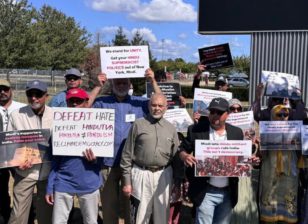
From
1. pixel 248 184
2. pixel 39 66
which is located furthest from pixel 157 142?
pixel 39 66

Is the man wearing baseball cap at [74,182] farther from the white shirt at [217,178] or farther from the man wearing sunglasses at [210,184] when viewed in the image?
the white shirt at [217,178]

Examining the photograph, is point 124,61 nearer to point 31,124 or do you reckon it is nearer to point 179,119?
point 31,124

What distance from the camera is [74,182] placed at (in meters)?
4.54

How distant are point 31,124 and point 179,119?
2.33m

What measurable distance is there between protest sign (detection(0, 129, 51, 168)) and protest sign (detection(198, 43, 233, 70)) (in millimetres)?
3354

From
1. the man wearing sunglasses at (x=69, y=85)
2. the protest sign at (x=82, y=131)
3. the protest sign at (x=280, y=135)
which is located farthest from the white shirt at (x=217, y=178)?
the man wearing sunglasses at (x=69, y=85)

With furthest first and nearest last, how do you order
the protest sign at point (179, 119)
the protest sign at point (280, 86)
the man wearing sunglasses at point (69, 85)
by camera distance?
the protest sign at point (179, 119) → the man wearing sunglasses at point (69, 85) → the protest sign at point (280, 86)

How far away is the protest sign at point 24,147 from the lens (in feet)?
15.3

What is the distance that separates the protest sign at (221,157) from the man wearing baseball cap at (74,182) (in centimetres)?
111

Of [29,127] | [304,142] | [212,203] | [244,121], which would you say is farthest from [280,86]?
[29,127]

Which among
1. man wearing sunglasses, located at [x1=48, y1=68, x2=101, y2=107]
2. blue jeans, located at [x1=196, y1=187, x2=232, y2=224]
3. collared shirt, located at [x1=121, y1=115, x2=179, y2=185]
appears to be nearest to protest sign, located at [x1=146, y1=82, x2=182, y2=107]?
man wearing sunglasses, located at [x1=48, y1=68, x2=101, y2=107]

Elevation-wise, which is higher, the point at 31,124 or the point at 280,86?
the point at 280,86

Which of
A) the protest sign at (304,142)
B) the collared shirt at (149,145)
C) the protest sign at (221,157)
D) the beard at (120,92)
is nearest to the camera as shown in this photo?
the protest sign at (221,157)

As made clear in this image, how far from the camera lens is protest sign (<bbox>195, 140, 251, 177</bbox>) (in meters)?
4.38
